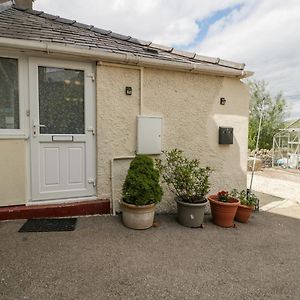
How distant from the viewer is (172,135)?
5184mm

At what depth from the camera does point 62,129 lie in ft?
14.8

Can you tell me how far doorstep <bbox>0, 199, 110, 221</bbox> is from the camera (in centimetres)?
415

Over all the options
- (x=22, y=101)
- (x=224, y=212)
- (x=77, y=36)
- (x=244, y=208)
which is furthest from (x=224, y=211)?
(x=77, y=36)

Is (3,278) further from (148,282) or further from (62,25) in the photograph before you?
(62,25)

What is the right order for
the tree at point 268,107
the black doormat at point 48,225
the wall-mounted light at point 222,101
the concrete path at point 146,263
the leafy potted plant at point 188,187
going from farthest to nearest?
the tree at point 268,107
the wall-mounted light at point 222,101
the leafy potted plant at point 188,187
the black doormat at point 48,225
the concrete path at point 146,263

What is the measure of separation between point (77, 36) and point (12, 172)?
3.05 m

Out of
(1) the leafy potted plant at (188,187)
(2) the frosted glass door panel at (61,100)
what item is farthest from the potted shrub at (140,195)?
(2) the frosted glass door panel at (61,100)

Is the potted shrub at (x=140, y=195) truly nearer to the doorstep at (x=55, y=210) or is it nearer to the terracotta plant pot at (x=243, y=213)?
the doorstep at (x=55, y=210)

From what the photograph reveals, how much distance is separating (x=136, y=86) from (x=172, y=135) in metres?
1.32

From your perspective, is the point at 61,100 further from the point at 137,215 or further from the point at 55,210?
the point at 137,215

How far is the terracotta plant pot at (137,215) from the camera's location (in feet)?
13.3

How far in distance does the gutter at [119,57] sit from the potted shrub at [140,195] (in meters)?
2.03

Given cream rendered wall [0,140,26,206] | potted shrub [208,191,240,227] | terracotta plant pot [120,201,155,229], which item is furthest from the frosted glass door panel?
potted shrub [208,191,240,227]

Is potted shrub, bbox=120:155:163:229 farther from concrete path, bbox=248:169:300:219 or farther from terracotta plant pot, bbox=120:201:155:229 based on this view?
concrete path, bbox=248:169:300:219
